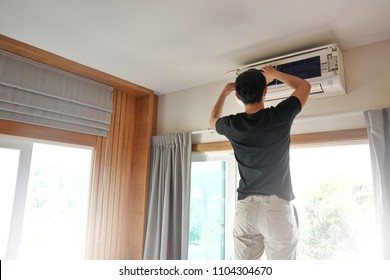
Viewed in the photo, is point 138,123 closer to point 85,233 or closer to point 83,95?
point 83,95

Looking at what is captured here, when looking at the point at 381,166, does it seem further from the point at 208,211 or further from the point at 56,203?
the point at 56,203

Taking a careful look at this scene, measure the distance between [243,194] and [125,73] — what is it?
164cm

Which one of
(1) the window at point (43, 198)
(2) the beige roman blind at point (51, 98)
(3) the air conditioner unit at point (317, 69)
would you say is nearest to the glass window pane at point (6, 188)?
(1) the window at point (43, 198)

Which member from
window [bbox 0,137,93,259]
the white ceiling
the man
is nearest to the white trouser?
the man

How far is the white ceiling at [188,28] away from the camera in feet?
5.08

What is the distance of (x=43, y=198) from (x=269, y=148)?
6.31 ft

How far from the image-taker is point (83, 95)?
98.0 inches

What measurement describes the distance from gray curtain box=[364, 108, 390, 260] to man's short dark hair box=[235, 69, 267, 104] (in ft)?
2.87

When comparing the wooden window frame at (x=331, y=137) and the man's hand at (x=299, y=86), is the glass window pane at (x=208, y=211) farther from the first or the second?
the man's hand at (x=299, y=86)

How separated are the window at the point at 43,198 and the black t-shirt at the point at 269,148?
1.74m

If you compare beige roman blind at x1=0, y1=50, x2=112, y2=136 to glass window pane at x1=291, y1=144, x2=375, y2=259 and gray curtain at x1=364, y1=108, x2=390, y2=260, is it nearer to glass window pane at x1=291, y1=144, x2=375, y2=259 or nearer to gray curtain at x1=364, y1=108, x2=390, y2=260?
glass window pane at x1=291, y1=144, x2=375, y2=259

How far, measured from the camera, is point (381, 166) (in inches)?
65.7

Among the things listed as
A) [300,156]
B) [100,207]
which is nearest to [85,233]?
[100,207]

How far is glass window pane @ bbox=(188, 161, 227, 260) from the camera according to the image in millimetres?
2447
